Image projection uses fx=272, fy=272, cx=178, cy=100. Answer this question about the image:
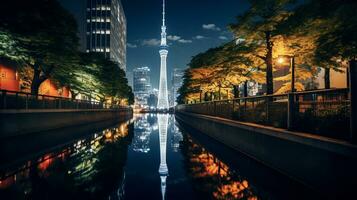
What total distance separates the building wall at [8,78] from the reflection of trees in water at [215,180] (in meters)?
29.7

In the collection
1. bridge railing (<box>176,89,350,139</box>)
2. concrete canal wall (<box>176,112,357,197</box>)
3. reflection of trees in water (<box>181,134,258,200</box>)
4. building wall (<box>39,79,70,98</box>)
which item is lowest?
reflection of trees in water (<box>181,134,258,200</box>)

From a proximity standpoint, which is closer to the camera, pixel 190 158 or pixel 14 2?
pixel 190 158

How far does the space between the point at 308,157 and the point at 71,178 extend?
20.4 ft

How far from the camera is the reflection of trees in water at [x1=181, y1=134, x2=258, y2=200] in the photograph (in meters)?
6.17

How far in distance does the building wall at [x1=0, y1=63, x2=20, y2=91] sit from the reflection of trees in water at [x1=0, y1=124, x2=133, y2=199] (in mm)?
26215

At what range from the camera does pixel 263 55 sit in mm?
19141

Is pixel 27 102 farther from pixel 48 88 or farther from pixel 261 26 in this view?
pixel 48 88

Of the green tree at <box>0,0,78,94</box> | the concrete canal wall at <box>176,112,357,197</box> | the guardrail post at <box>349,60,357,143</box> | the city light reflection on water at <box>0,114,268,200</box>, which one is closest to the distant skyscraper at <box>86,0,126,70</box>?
the green tree at <box>0,0,78,94</box>

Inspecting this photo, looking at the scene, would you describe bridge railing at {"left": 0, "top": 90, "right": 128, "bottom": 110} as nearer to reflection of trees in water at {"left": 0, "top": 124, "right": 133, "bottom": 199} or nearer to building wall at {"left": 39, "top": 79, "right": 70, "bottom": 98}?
reflection of trees in water at {"left": 0, "top": 124, "right": 133, "bottom": 199}

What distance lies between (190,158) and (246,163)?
2.39 metres

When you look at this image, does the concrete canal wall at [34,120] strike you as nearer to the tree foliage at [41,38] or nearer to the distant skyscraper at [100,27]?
the tree foliage at [41,38]

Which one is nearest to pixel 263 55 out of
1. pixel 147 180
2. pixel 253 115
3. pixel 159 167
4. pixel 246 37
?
pixel 246 37

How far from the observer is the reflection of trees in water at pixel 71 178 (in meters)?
5.93

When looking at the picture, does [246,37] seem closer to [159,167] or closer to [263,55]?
[263,55]
